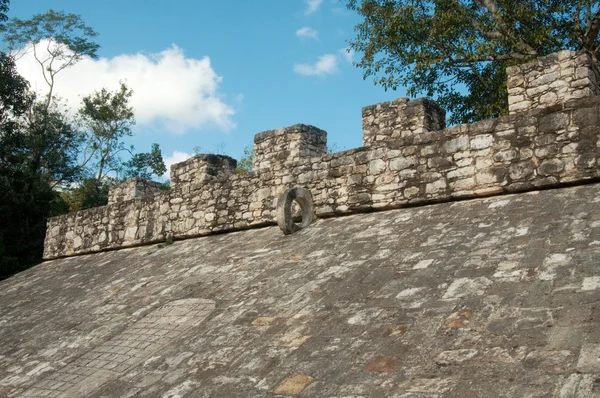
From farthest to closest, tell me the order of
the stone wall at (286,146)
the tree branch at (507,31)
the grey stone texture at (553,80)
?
the tree branch at (507,31)
the stone wall at (286,146)
the grey stone texture at (553,80)

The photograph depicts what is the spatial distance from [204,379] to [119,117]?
2799 centimetres

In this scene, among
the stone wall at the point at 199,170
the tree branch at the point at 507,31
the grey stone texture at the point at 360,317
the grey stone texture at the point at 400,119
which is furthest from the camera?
the tree branch at the point at 507,31

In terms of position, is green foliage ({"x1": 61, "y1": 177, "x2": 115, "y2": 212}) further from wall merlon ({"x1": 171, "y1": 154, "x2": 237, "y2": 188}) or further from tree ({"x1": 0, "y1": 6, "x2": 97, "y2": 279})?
wall merlon ({"x1": 171, "y1": 154, "x2": 237, "y2": 188})

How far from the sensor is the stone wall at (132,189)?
1180 centimetres

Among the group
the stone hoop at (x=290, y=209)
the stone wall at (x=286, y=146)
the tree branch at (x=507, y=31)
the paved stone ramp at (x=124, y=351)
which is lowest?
the paved stone ramp at (x=124, y=351)

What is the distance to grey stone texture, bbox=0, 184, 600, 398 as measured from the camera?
3.54 meters

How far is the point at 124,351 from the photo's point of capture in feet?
19.0

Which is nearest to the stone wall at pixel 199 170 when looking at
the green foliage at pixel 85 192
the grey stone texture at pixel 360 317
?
the grey stone texture at pixel 360 317

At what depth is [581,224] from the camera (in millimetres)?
4980

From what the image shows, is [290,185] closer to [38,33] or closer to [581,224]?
[581,224]

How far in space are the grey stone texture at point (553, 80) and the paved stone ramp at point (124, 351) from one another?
423 centimetres

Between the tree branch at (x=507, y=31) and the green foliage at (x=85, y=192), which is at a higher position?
the tree branch at (x=507, y=31)

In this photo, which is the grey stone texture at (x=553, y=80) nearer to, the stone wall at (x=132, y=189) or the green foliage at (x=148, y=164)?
the stone wall at (x=132, y=189)

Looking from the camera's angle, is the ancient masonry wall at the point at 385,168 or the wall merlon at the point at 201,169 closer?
the ancient masonry wall at the point at 385,168
